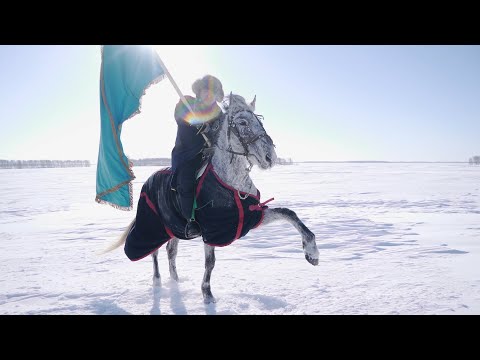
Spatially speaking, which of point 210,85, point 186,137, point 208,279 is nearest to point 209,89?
point 210,85

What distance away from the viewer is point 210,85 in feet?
10.9

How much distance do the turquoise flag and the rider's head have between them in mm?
595

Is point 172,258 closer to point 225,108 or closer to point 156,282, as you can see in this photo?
point 156,282

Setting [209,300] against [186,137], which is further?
[209,300]

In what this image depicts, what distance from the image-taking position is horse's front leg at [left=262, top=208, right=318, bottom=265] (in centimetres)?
292

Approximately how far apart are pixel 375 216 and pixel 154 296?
7.62 metres

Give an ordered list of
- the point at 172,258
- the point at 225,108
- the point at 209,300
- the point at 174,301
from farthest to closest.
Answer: the point at 172,258, the point at 174,301, the point at 209,300, the point at 225,108

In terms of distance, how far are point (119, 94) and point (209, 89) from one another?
3.89 feet

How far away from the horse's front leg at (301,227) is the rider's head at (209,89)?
1.33 meters

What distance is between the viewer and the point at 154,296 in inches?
153

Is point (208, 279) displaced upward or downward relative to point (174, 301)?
upward

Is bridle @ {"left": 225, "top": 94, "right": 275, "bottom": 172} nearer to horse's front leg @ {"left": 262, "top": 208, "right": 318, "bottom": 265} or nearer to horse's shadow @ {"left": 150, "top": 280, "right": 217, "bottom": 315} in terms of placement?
horse's front leg @ {"left": 262, "top": 208, "right": 318, "bottom": 265}

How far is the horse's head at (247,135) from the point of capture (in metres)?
2.93

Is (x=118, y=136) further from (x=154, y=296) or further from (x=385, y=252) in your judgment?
(x=385, y=252)
